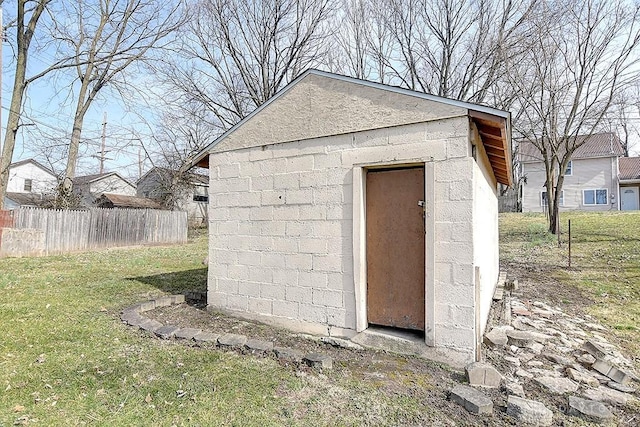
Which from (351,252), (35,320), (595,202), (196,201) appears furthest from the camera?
(196,201)

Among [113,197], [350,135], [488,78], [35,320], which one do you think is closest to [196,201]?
[113,197]

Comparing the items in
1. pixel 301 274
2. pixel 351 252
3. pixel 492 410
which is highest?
pixel 351 252

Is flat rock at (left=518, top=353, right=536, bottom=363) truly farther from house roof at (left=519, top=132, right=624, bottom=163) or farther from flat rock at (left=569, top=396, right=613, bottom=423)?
house roof at (left=519, top=132, right=624, bottom=163)

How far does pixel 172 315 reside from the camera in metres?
5.76

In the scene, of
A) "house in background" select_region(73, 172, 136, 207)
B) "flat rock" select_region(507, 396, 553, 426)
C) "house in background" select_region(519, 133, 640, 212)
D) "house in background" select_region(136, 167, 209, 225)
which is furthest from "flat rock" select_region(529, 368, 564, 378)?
"house in background" select_region(73, 172, 136, 207)

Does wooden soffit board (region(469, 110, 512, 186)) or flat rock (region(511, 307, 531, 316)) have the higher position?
wooden soffit board (region(469, 110, 512, 186))

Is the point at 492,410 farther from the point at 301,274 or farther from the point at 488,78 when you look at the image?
the point at 488,78

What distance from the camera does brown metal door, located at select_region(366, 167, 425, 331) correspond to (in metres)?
4.24

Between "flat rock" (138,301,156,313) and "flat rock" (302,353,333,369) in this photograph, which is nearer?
"flat rock" (302,353,333,369)

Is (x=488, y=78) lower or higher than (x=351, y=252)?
higher

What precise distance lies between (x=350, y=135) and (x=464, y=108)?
139cm

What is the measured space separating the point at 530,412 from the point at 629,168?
3231 cm

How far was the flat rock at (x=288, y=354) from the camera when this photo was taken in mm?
3978

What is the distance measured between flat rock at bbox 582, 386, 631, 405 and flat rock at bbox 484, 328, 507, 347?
3.28ft
